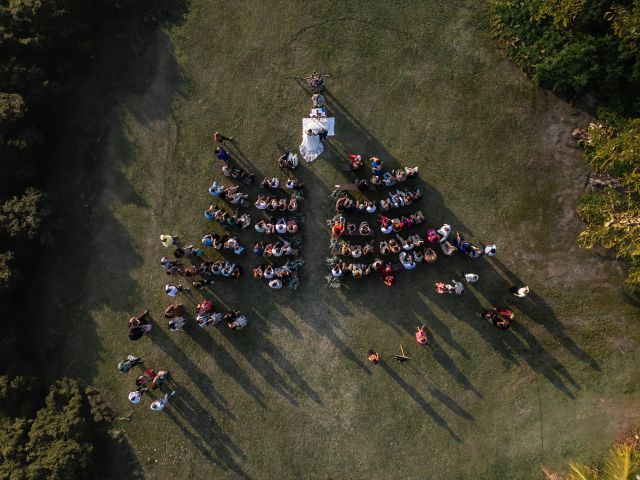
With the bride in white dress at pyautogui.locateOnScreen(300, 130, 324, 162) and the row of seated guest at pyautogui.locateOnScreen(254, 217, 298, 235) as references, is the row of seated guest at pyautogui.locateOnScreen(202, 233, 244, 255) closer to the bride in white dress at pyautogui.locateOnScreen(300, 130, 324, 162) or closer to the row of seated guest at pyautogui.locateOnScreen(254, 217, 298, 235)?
the row of seated guest at pyautogui.locateOnScreen(254, 217, 298, 235)

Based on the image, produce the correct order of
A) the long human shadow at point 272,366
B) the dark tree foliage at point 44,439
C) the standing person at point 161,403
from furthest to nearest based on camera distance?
the long human shadow at point 272,366, the standing person at point 161,403, the dark tree foliage at point 44,439

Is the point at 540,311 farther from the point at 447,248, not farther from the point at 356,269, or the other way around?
the point at 356,269

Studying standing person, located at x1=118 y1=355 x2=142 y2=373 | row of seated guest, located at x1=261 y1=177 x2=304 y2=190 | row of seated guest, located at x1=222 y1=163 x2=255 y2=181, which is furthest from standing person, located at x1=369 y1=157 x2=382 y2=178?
standing person, located at x1=118 y1=355 x2=142 y2=373

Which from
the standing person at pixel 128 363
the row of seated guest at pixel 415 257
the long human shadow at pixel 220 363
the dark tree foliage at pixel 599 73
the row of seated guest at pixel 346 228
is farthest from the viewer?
the long human shadow at pixel 220 363

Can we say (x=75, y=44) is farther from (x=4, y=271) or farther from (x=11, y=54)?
(x=4, y=271)

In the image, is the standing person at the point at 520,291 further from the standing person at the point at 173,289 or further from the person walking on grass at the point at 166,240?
the person walking on grass at the point at 166,240

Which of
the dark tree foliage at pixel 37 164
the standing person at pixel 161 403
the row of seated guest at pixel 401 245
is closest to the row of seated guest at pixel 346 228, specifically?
the row of seated guest at pixel 401 245

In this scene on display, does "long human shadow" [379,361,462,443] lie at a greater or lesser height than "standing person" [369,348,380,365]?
lesser
